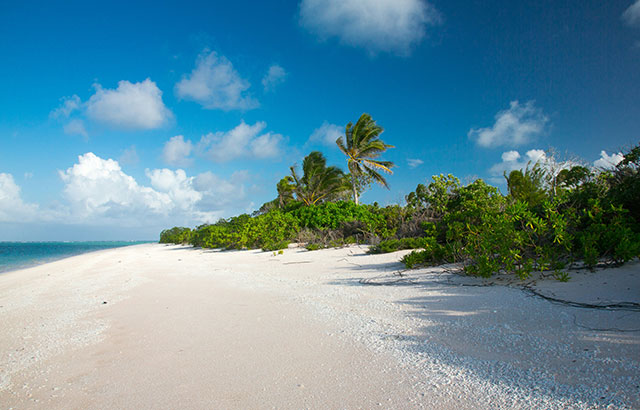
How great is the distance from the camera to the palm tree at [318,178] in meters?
27.4

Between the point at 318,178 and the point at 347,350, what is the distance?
83.2ft

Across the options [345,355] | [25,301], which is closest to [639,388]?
[345,355]

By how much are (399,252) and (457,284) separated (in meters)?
3.95

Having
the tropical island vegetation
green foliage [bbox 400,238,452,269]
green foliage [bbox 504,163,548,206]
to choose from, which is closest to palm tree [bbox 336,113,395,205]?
the tropical island vegetation

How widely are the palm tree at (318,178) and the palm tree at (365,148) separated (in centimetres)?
155

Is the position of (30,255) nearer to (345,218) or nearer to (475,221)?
(345,218)

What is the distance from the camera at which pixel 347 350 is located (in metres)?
2.44

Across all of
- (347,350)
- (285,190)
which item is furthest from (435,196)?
(285,190)

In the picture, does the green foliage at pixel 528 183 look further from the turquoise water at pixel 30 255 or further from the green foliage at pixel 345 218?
the turquoise water at pixel 30 255

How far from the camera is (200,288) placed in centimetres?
556

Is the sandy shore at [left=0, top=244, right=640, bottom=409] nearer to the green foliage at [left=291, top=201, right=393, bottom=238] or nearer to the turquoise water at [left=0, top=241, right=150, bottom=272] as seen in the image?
the green foliage at [left=291, top=201, right=393, bottom=238]

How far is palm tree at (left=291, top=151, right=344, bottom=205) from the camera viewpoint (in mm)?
27438

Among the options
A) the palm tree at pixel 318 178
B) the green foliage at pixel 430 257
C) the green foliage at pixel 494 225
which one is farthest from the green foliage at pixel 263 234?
the palm tree at pixel 318 178

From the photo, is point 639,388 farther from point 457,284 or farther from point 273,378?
point 457,284
